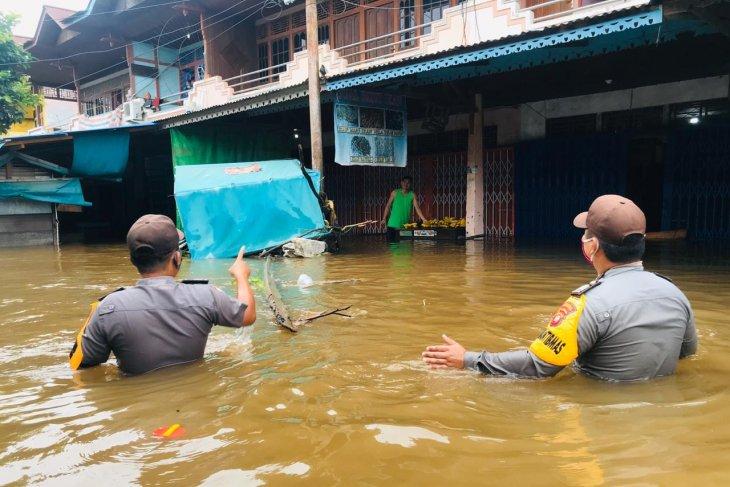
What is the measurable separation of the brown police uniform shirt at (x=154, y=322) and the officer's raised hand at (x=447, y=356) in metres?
1.08

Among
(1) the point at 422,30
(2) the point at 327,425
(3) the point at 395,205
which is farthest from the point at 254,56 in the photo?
(2) the point at 327,425

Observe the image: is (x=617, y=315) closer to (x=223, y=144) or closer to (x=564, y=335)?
(x=564, y=335)

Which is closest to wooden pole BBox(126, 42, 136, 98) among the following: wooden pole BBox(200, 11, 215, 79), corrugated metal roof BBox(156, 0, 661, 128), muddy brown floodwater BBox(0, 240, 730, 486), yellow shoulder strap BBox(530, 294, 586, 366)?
wooden pole BBox(200, 11, 215, 79)

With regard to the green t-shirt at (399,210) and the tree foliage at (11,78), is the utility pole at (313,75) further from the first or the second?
the tree foliage at (11,78)

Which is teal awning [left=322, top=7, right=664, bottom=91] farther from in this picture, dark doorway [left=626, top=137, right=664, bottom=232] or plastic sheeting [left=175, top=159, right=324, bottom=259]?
dark doorway [left=626, top=137, right=664, bottom=232]

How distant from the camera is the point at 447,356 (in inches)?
114

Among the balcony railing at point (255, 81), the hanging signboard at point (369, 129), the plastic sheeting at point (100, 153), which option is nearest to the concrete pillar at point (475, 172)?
the hanging signboard at point (369, 129)

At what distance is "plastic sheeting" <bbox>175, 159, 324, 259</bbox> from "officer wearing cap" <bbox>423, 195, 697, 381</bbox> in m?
7.87

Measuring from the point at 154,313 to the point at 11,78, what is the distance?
2242 centimetres

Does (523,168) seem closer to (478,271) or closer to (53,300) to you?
(478,271)

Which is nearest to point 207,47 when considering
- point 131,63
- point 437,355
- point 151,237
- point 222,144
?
point 222,144

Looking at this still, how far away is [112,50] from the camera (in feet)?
68.4

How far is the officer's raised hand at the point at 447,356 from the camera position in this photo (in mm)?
2879

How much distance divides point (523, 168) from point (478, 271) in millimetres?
6183
